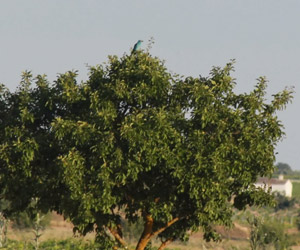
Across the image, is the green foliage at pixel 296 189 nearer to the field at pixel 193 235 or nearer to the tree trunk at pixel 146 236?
the field at pixel 193 235

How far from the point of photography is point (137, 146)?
1842cm

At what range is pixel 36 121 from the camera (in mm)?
21328

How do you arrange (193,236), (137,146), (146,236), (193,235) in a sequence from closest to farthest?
1. (137,146)
2. (146,236)
3. (193,236)
4. (193,235)

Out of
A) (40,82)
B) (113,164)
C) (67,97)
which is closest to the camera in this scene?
(113,164)

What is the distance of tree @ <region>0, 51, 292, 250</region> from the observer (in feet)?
61.2

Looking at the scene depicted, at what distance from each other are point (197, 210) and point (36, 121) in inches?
216

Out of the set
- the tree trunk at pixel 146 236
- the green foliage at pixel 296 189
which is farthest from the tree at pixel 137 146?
the green foliage at pixel 296 189

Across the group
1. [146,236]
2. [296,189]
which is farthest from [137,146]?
[296,189]

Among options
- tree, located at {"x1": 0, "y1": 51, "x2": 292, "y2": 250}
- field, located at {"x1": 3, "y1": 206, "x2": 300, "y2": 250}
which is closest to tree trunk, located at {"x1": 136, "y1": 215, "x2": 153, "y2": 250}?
tree, located at {"x1": 0, "y1": 51, "x2": 292, "y2": 250}

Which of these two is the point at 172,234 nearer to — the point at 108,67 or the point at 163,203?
the point at 163,203

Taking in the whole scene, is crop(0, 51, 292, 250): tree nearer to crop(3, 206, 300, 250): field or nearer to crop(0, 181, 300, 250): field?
crop(0, 181, 300, 250): field

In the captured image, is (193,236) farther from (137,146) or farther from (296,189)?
(296,189)

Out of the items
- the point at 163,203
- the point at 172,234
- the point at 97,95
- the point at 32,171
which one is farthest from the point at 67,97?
the point at 172,234

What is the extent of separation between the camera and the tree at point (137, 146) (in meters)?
18.6
